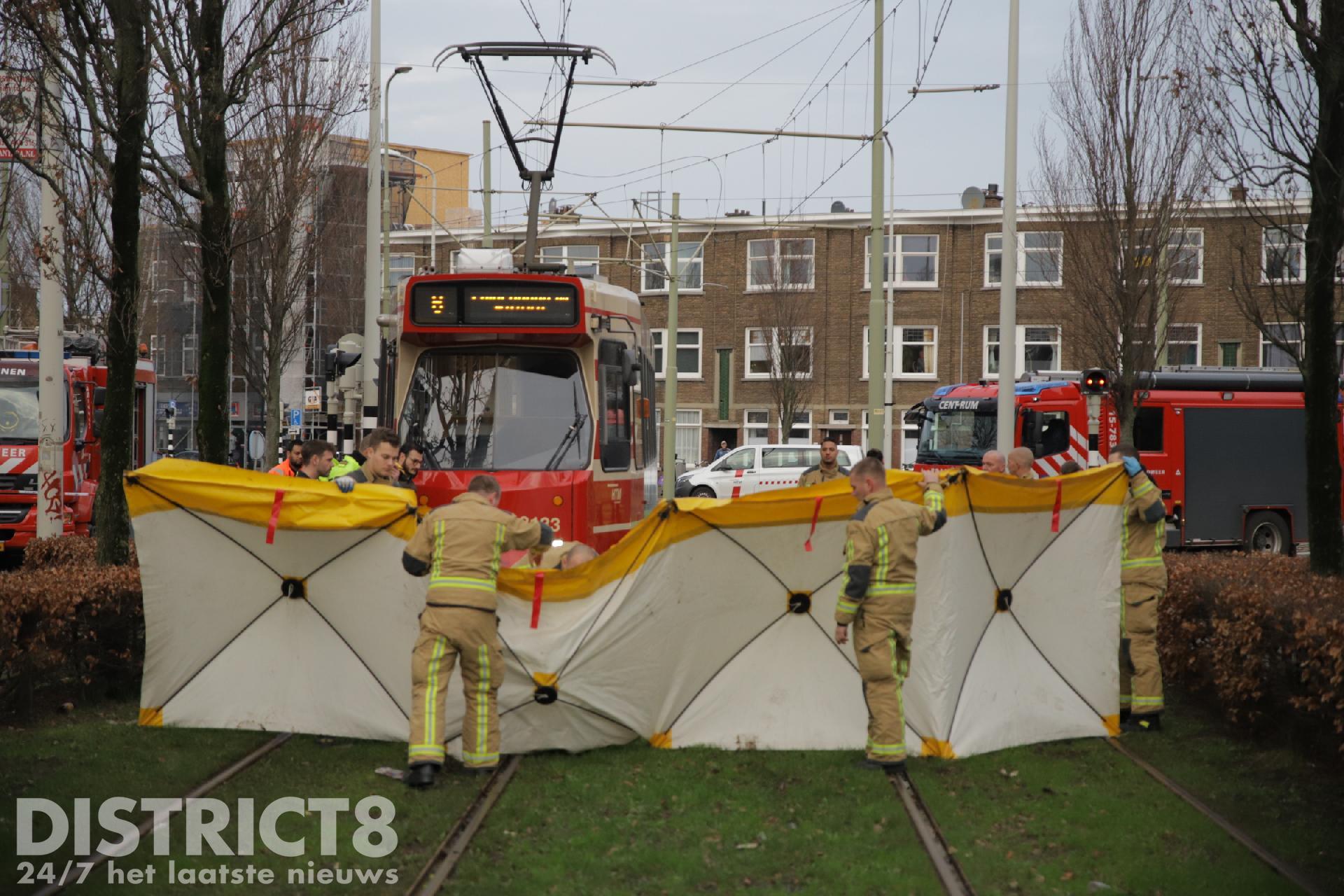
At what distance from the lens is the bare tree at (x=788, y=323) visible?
1853 inches

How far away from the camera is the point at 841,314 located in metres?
50.6

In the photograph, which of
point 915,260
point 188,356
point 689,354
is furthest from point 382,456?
point 188,356

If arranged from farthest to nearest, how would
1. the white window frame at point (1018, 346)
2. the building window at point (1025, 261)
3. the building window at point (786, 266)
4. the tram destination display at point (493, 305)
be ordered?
the white window frame at point (1018, 346) < the building window at point (786, 266) < the building window at point (1025, 261) < the tram destination display at point (493, 305)

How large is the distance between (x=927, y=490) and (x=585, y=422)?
389 centimetres

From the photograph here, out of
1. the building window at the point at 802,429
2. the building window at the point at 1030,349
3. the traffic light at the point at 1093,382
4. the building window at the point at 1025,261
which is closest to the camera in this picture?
the traffic light at the point at 1093,382

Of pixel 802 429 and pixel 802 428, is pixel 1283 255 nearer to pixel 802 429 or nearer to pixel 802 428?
pixel 802 428

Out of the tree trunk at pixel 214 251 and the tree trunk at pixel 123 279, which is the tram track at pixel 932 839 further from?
the tree trunk at pixel 214 251

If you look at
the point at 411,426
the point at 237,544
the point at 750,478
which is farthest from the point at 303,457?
the point at 750,478

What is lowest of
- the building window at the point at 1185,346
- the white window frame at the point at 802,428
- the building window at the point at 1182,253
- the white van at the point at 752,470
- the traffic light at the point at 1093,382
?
the white van at the point at 752,470

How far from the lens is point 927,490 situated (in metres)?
8.85

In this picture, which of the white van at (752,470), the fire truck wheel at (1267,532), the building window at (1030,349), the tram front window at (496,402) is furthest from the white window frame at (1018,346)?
the tram front window at (496,402)

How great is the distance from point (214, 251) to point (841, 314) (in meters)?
40.0

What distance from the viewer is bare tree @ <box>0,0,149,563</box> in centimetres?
1074

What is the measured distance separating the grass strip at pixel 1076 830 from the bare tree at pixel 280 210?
10656 mm
